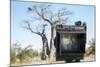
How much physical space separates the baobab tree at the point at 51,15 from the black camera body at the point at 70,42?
0.06 metres

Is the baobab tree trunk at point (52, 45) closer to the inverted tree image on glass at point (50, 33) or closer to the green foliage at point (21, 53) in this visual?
the inverted tree image on glass at point (50, 33)

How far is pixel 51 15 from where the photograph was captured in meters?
3.02

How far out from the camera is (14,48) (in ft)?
9.25

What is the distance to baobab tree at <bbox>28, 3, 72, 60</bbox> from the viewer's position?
2950mm

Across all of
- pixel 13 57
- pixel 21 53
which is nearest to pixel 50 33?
pixel 21 53

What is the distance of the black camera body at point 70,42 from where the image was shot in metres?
3.07

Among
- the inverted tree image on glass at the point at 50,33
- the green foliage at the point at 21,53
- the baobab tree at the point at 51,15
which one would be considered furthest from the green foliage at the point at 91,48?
the green foliage at the point at 21,53

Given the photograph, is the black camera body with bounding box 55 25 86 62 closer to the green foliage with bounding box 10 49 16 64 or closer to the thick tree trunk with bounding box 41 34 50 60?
the thick tree trunk with bounding box 41 34 50 60

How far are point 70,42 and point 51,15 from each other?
1.56 ft

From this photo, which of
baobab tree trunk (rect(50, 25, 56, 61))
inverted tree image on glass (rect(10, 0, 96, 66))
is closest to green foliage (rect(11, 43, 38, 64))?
inverted tree image on glass (rect(10, 0, 96, 66))

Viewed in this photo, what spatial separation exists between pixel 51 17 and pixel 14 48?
0.66 metres

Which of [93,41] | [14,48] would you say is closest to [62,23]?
[93,41]

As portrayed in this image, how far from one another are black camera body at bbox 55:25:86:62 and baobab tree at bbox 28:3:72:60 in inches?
2.4
